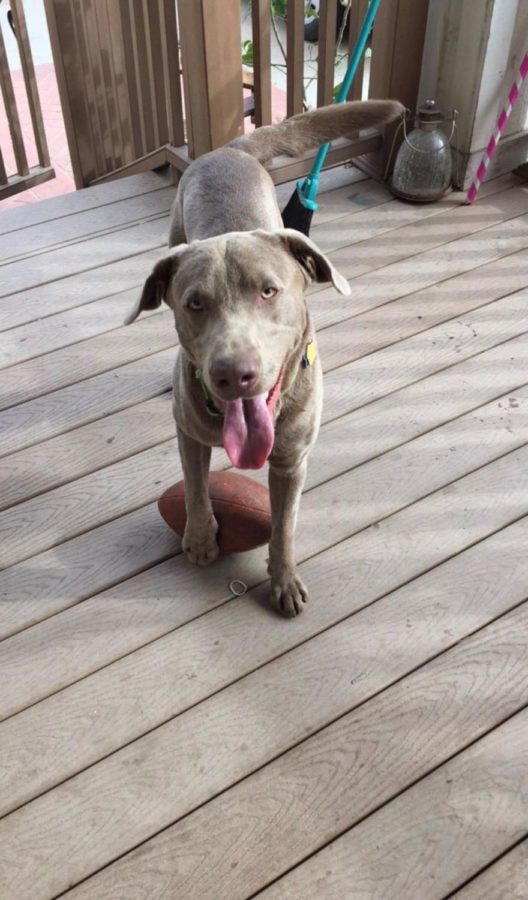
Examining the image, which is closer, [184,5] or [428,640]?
[428,640]

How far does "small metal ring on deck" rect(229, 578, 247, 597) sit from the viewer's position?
7.17 ft

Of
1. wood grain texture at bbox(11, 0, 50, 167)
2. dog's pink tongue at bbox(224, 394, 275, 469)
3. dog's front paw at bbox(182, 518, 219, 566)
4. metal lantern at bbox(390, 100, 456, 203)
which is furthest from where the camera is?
wood grain texture at bbox(11, 0, 50, 167)

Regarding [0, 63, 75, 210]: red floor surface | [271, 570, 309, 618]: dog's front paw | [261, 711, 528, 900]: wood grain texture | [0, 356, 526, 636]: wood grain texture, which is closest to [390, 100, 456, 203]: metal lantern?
[0, 356, 526, 636]: wood grain texture

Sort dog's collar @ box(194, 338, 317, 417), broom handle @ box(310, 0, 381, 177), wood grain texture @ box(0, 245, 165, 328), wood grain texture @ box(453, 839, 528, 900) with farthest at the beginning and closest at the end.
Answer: wood grain texture @ box(0, 245, 165, 328), broom handle @ box(310, 0, 381, 177), dog's collar @ box(194, 338, 317, 417), wood grain texture @ box(453, 839, 528, 900)

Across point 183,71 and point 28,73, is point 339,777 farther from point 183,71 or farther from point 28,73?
point 28,73

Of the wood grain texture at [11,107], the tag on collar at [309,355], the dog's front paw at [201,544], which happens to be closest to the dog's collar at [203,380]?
the tag on collar at [309,355]

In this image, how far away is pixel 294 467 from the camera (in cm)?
201

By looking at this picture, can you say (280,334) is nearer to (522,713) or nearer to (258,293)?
(258,293)

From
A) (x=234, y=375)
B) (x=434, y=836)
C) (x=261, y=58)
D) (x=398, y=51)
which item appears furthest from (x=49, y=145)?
(x=434, y=836)

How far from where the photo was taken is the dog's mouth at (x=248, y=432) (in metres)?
1.75

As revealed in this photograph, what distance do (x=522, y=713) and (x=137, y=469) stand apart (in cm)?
127

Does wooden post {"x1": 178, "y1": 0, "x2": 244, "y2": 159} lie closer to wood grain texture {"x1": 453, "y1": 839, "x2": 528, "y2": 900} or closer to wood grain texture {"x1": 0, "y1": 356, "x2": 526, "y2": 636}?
wood grain texture {"x1": 0, "y1": 356, "x2": 526, "y2": 636}

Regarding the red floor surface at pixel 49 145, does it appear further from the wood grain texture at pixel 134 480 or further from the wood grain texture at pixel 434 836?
the wood grain texture at pixel 434 836

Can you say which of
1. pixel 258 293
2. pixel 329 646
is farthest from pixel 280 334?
pixel 329 646
